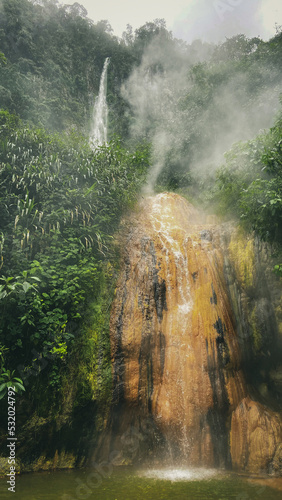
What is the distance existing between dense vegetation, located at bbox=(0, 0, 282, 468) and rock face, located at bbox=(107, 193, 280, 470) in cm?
46

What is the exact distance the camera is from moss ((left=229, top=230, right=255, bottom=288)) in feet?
21.9

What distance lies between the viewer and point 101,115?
22.0 metres

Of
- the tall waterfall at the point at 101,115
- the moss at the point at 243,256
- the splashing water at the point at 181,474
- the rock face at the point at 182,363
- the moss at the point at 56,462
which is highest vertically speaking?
the tall waterfall at the point at 101,115

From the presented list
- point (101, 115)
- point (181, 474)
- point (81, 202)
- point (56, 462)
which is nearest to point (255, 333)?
point (181, 474)

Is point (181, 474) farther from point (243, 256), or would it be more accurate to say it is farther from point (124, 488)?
point (243, 256)

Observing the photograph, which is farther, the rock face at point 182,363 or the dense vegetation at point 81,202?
the dense vegetation at point 81,202

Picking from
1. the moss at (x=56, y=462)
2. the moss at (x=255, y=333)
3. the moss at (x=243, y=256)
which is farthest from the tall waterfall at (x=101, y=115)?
the moss at (x=56, y=462)

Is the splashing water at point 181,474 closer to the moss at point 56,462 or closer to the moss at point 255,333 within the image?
the moss at point 56,462

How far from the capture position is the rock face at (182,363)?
17.0 ft

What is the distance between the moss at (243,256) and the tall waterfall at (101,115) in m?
15.4

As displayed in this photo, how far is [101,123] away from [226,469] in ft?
70.8

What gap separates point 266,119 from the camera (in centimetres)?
1329

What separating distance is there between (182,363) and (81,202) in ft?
15.5

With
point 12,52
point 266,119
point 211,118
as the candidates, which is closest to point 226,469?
point 266,119
